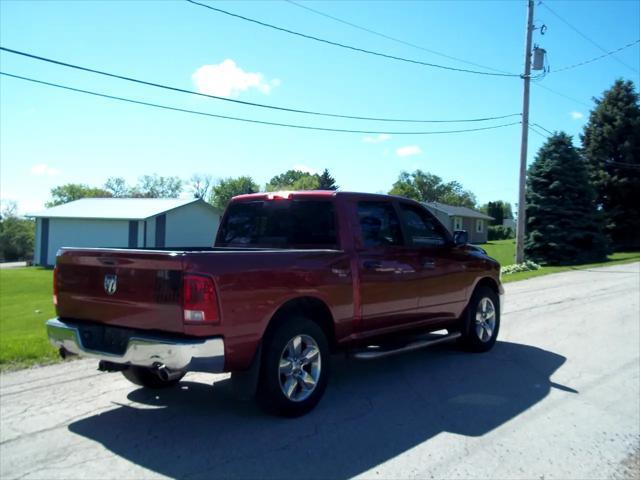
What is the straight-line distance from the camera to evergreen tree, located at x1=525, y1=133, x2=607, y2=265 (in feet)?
102

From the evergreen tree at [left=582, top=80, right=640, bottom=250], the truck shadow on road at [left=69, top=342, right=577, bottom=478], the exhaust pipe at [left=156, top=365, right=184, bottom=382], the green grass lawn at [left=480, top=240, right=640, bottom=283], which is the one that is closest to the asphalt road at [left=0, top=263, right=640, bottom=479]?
the truck shadow on road at [left=69, top=342, right=577, bottom=478]

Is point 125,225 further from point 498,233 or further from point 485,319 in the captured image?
point 498,233

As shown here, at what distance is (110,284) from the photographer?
4.82 m

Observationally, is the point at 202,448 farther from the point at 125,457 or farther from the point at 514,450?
the point at 514,450

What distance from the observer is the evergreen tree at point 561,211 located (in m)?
31.0

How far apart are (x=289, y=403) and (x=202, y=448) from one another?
88 centimetres

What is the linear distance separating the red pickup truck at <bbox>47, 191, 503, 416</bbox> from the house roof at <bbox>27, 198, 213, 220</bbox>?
93.5 ft

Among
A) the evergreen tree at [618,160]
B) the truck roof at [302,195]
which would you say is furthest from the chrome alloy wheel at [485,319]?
the evergreen tree at [618,160]

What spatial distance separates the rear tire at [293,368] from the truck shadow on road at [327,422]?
0.16 meters

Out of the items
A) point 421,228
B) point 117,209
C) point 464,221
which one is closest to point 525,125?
point 421,228

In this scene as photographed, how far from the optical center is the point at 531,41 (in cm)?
2458

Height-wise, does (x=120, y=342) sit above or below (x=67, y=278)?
below

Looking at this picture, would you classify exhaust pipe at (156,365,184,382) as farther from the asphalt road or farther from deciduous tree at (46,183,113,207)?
deciduous tree at (46,183,113,207)

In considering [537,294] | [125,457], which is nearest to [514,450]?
[125,457]
